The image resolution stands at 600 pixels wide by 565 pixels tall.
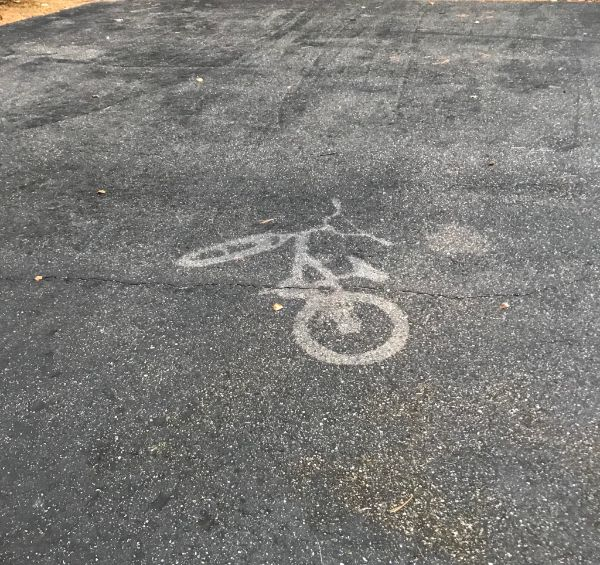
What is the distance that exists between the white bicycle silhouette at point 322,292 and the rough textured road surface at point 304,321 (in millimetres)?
15

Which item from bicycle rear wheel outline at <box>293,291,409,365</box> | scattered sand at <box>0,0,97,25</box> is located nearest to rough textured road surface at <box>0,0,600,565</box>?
bicycle rear wheel outline at <box>293,291,409,365</box>

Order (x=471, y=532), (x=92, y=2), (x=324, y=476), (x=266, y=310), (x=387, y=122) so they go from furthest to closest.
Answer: (x=92, y=2) → (x=387, y=122) → (x=266, y=310) → (x=324, y=476) → (x=471, y=532)

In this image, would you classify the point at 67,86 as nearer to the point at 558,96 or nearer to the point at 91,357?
the point at 91,357

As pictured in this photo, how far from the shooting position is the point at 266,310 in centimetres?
319

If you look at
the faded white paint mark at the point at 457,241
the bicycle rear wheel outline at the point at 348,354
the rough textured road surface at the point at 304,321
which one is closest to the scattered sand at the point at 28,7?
the rough textured road surface at the point at 304,321

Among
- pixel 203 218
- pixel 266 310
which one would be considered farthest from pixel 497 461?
pixel 203 218

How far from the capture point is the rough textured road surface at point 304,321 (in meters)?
2.22

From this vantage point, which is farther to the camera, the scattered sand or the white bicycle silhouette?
the scattered sand

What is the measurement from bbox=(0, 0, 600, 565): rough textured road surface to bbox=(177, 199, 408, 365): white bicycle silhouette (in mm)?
15

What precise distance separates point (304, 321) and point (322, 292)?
25 centimetres

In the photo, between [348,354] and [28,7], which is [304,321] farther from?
[28,7]

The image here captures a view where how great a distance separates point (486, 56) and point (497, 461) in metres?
5.37

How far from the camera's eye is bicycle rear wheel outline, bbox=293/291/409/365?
2875mm

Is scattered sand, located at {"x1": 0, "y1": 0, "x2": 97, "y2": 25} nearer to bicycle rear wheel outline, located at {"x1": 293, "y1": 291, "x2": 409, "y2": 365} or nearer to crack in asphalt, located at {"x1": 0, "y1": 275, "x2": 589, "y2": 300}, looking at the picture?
crack in asphalt, located at {"x1": 0, "y1": 275, "x2": 589, "y2": 300}
